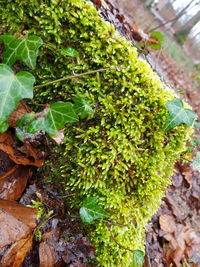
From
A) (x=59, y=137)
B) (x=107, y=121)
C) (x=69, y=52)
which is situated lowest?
(x=59, y=137)

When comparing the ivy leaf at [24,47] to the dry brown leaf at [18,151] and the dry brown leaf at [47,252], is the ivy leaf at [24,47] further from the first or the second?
the dry brown leaf at [47,252]

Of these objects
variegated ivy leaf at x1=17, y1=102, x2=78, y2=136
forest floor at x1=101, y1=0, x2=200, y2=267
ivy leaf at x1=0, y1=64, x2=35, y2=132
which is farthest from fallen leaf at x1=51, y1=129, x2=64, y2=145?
forest floor at x1=101, y1=0, x2=200, y2=267

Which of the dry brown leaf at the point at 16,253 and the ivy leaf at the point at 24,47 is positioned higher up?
the ivy leaf at the point at 24,47

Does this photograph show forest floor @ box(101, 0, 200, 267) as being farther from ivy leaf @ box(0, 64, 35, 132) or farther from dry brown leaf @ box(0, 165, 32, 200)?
dry brown leaf @ box(0, 165, 32, 200)

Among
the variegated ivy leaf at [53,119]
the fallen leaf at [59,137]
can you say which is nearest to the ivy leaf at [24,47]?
the variegated ivy leaf at [53,119]

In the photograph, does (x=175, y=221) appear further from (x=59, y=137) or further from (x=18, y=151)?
(x=18, y=151)

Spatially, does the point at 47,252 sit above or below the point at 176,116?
below

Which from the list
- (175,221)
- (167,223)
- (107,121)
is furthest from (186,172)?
(107,121)

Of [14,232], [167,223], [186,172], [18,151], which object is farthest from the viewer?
[186,172]
